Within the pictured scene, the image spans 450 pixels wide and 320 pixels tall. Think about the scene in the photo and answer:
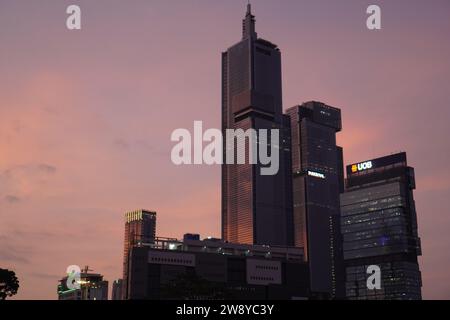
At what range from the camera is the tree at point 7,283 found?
291ft

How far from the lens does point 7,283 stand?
89.3 metres

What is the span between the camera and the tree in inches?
3497
